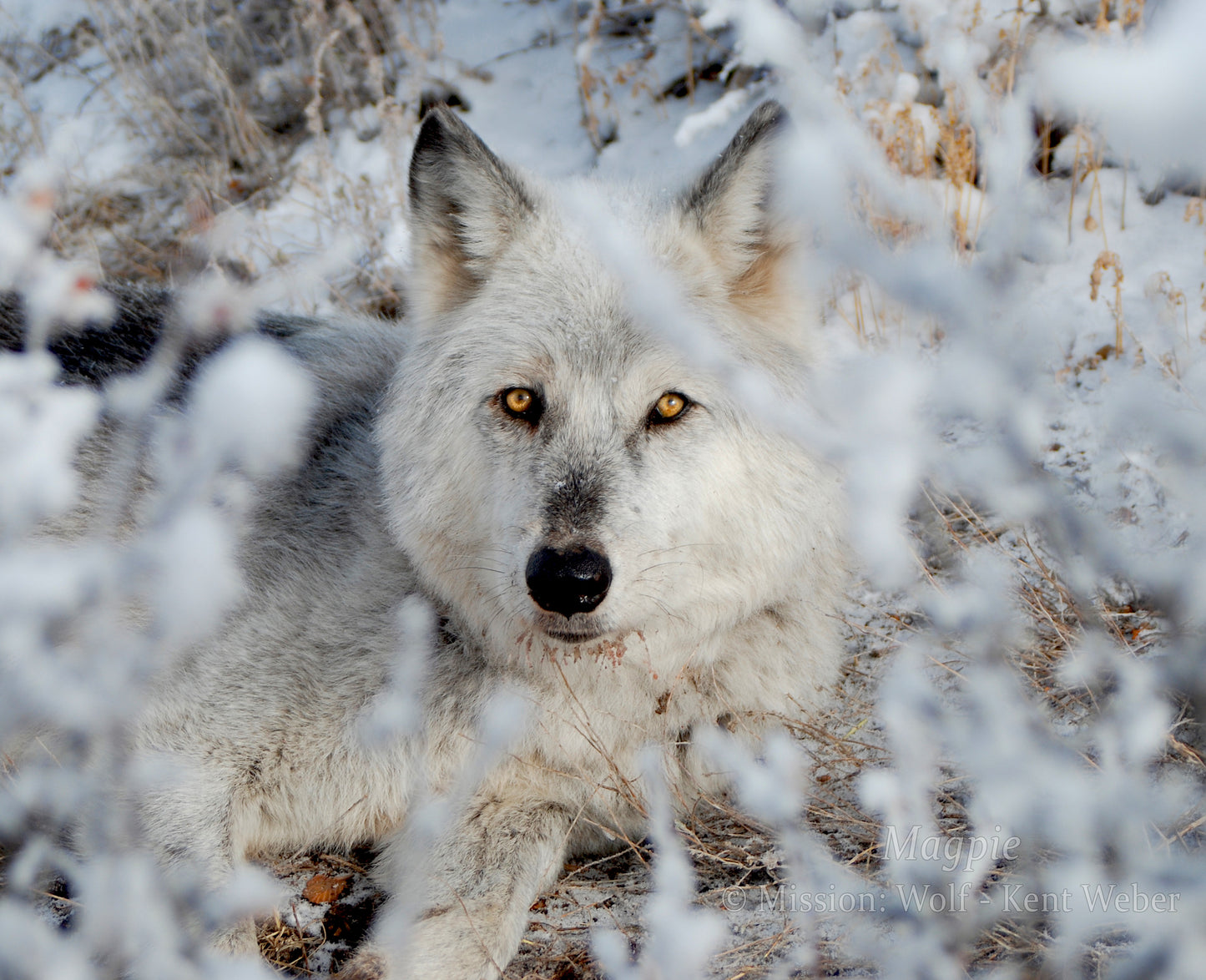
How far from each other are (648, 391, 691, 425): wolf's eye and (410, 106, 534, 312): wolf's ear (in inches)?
28.8

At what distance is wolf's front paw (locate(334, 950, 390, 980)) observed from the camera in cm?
213

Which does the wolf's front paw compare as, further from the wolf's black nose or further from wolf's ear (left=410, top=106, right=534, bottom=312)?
wolf's ear (left=410, top=106, right=534, bottom=312)

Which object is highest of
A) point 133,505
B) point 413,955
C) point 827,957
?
point 133,505

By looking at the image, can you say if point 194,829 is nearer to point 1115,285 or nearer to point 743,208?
point 743,208

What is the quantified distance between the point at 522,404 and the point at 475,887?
1.26 metres

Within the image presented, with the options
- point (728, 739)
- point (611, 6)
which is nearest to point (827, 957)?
A: point (728, 739)

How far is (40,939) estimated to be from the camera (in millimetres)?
1287

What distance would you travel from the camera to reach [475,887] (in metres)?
2.34

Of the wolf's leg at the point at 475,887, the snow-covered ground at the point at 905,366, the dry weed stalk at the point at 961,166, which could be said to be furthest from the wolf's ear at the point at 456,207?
the dry weed stalk at the point at 961,166

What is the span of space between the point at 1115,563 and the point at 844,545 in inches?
69.5

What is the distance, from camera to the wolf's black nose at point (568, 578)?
2039 mm

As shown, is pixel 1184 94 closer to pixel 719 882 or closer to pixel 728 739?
pixel 728 739

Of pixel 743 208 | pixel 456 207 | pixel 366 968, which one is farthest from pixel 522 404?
pixel 366 968

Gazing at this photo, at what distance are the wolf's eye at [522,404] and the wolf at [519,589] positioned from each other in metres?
0.01
